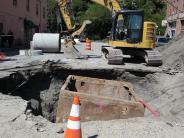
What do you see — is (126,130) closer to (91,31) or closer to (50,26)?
(91,31)

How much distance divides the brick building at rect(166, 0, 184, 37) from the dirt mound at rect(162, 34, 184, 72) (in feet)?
84.7

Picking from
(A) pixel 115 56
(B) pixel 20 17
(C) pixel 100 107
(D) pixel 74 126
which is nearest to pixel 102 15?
(B) pixel 20 17

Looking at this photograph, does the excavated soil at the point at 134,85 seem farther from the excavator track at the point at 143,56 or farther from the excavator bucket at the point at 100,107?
the excavator bucket at the point at 100,107

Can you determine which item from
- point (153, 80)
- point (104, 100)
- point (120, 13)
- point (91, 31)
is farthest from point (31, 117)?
point (91, 31)

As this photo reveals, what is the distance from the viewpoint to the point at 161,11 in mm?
73562

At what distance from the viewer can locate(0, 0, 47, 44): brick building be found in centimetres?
3431

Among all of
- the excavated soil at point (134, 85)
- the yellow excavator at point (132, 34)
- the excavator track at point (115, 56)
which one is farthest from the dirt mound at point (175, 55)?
the excavator track at point (115, 56)

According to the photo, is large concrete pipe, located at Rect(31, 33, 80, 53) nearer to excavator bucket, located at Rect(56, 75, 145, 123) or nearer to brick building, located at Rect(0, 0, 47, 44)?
brick building, located at Rect(0, 0, 47, 44)

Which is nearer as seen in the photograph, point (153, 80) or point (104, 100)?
point (104, 100)

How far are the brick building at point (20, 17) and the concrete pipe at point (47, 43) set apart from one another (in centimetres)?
767

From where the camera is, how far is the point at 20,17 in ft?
132

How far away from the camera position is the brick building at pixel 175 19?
49938 mm

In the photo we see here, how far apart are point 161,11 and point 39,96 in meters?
60.7

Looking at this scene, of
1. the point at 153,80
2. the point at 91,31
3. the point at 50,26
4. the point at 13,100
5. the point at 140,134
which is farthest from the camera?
the point at 50,26
